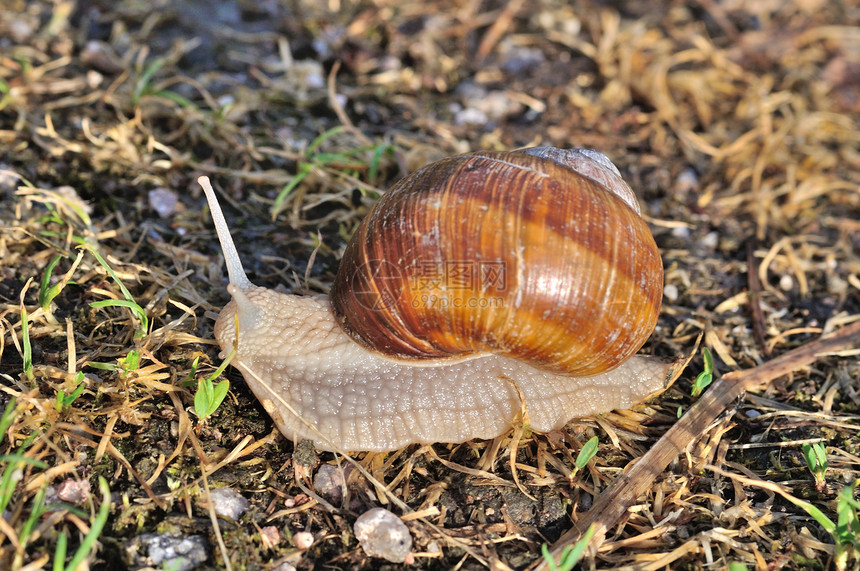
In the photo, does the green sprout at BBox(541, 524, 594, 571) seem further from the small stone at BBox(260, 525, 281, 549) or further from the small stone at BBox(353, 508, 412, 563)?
the small stone at BBox(260, 525, 281, 549)

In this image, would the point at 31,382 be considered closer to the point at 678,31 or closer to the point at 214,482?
the point at 214,482

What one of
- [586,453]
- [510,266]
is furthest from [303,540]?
[510,266]

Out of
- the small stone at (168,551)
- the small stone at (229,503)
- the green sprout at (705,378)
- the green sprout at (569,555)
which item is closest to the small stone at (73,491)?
the small stone at (168,551)

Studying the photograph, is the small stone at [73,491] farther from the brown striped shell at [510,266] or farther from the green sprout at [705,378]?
the green sprout at [705,378]

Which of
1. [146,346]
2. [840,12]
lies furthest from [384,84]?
[840,12]

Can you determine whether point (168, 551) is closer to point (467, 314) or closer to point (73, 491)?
point (73, 491)

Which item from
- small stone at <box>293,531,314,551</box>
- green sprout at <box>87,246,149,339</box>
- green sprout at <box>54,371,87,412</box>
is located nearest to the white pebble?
small stone at <box>293,531,314,551</box>
